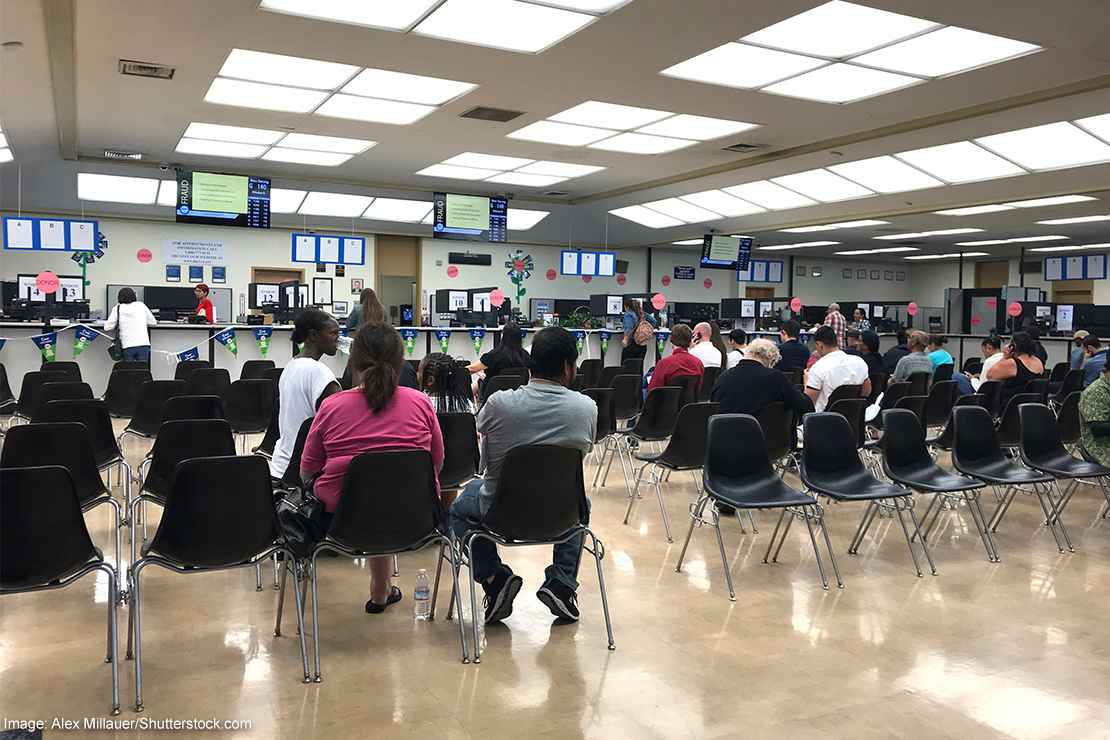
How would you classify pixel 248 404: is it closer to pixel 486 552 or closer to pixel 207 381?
A: pixel 207 381

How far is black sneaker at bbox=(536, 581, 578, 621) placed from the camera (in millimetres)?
3346

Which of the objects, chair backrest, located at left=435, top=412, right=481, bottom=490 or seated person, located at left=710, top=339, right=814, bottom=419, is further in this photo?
seated person, located at left=710, top=339, right=814, bottom=419

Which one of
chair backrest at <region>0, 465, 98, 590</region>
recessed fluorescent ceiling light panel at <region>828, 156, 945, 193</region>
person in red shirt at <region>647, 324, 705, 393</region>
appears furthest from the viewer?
recessed fluorescent ceiling light panel at <region>828, 156, 945, 193</region>

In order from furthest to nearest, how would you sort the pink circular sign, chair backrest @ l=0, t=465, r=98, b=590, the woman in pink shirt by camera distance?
the pink circular sign → the woman in pink shirt → chair backrest @ l=0, t=465, r=98, b=590

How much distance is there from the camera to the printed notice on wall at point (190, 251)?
13000 mm

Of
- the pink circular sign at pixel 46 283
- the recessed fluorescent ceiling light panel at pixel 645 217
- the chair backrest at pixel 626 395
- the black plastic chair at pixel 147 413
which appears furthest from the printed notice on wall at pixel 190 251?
the chair backrest at pixel 626 395

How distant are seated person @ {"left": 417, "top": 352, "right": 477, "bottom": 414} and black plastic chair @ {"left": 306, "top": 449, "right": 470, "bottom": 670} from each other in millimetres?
1399

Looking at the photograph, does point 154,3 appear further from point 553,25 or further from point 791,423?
point 791,423

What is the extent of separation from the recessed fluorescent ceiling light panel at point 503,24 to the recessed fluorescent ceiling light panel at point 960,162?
4.86m

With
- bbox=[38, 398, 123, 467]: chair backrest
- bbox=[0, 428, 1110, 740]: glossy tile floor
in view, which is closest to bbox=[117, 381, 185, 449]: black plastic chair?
bbox=[38, 398, 123, 467]: chair backrest

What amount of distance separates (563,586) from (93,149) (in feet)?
29.3

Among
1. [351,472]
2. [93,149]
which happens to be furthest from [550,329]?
[93,149]

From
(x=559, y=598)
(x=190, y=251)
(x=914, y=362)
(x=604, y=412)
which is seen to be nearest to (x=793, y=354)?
(x=914, y=362)

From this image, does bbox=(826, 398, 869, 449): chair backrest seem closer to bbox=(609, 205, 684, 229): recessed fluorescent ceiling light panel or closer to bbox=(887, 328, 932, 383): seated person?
bbox=(887, 328, 932, 383): seated person
